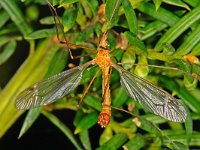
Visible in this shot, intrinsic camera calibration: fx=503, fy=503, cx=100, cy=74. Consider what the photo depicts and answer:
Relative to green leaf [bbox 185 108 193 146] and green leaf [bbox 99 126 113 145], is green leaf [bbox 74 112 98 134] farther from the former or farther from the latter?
green leaf [bbox 185 108 193 146]

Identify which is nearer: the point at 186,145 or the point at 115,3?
the point at 115,3

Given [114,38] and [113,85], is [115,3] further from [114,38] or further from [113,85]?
[113,85]

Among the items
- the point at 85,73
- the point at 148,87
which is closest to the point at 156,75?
the point at 148,87

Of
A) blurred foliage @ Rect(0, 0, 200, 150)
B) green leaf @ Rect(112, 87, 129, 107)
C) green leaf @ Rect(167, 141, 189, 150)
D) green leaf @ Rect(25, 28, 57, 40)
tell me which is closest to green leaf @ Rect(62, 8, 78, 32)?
blurred foliage @ Rect(0, 0, 200, 150)

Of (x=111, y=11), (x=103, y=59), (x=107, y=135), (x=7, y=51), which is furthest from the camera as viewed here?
(x=7, y=51)

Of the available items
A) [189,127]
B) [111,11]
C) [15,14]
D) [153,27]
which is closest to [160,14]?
[153,27]

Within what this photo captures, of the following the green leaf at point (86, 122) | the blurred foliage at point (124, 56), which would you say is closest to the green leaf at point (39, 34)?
the blurred foliage at point (124, 56)

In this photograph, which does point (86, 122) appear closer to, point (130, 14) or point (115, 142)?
point (115, 142)
